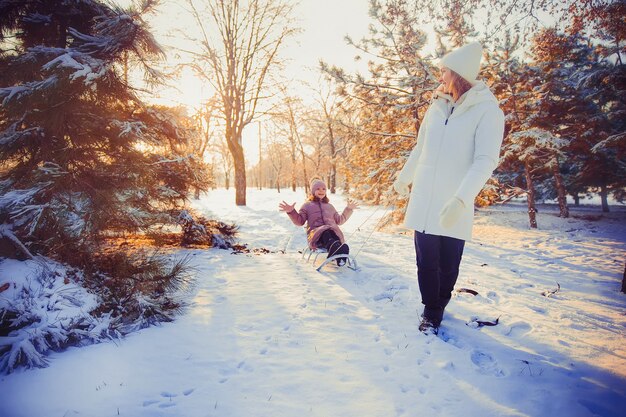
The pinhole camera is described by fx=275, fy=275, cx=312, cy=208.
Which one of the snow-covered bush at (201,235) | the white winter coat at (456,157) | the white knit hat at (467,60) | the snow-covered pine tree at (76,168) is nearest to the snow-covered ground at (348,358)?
the snow-covered pine tree at (76,168)

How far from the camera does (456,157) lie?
2459mm

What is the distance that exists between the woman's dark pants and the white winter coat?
0.14 metres

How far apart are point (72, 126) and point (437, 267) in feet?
13.1

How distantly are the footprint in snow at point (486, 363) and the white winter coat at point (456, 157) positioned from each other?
104 centimetres

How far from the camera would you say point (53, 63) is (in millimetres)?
2594

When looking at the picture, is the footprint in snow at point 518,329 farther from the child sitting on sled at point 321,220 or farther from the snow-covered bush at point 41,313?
the snow-covered bush at point 41,313

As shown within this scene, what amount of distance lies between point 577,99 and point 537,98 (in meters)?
2.13

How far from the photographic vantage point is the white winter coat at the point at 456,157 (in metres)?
2.28

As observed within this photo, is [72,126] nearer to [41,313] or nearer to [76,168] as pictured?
[76,168]

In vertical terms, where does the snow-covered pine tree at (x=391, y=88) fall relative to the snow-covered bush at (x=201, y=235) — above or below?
above

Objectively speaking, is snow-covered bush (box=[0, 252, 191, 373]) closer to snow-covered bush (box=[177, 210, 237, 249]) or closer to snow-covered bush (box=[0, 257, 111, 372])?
snow-covered bush (box=[0, 257, 111, 372])

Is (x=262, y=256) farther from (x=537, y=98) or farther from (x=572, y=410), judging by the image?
(x=537, y=98)

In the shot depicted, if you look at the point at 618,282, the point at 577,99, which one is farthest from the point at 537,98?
the point at 618,282

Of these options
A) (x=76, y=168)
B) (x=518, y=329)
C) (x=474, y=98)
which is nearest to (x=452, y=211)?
(x=474, y=98)
